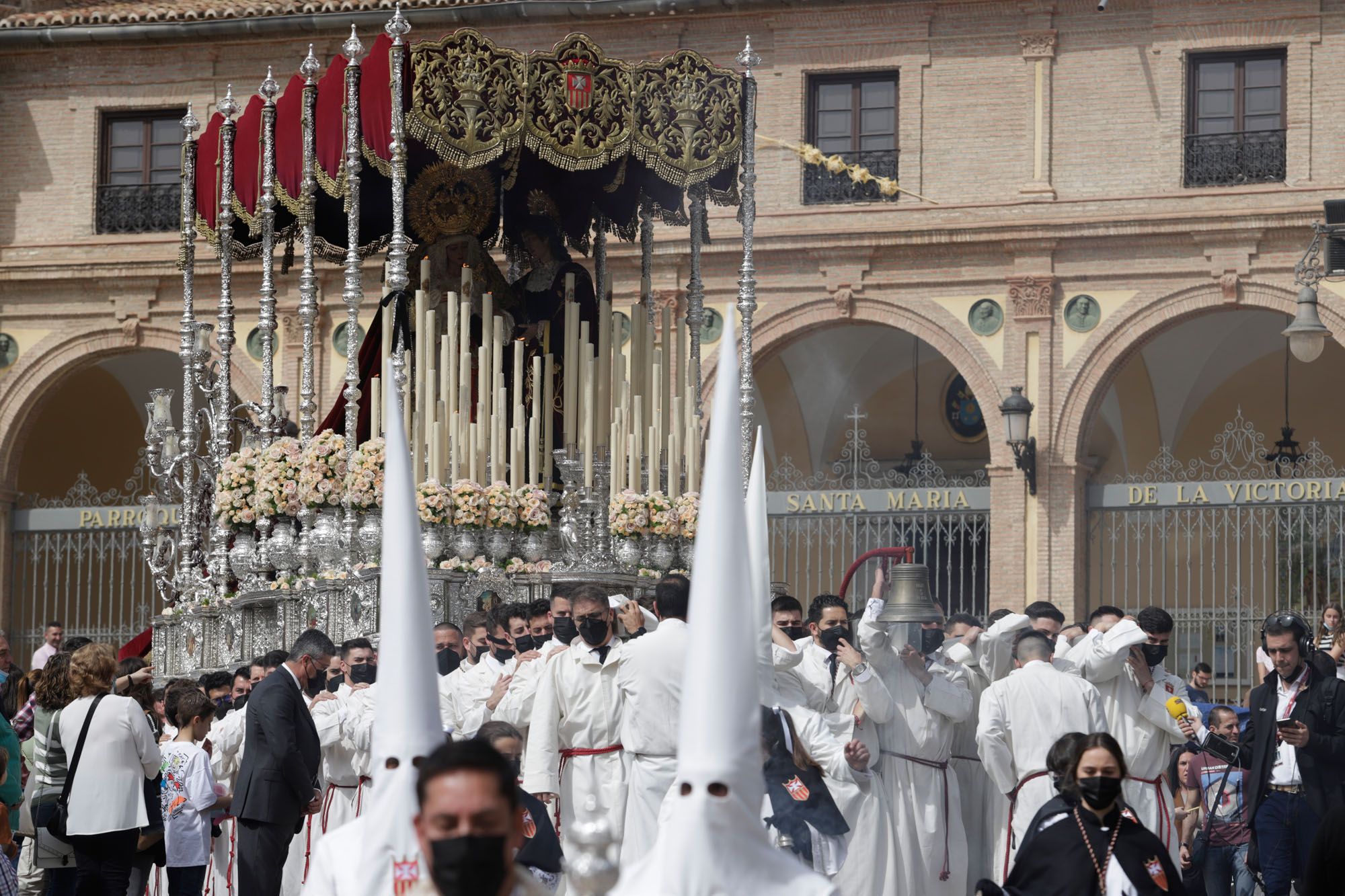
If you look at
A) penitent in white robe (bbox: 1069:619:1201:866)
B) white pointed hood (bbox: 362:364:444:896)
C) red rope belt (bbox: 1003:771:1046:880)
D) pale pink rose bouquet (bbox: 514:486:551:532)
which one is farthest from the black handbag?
white pointed hood (bbox: 362:364:444:896)

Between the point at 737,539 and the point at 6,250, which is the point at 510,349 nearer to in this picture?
the point at 737,539

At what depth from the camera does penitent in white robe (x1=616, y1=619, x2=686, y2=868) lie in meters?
8.42

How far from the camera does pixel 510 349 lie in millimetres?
14148

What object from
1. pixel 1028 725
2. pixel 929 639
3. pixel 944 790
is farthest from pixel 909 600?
pixel 944 790

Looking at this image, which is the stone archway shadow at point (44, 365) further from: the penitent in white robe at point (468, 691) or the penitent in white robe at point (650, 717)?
the penitent in white robe at point (650, 717)

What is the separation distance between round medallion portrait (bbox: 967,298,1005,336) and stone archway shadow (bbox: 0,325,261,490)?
849 centimetres

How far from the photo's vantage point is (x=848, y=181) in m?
22.1

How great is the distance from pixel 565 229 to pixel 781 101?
317 inches

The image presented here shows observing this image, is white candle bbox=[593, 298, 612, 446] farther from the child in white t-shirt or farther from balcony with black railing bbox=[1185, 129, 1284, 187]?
balcony with black railing bbox=[1185, 129, 1284, 187]

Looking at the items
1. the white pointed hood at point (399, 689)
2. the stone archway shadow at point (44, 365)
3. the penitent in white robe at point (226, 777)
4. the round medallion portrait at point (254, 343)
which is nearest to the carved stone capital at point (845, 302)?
the round medallion portrait at point (254, 343)

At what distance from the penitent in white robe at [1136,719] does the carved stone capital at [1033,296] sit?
1173cm

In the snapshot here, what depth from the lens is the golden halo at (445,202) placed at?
46.1 feet

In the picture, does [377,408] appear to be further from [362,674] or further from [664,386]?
[362,674]

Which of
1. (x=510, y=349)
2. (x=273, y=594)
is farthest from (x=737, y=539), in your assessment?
(x=510, y=349)
